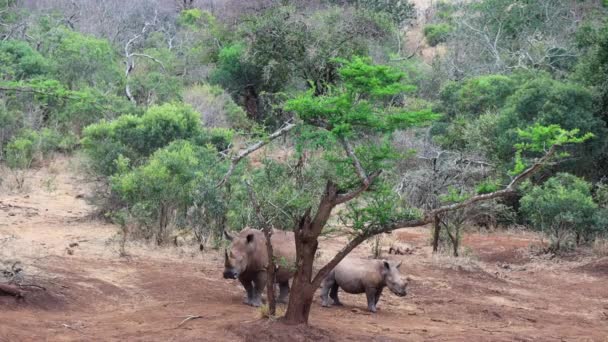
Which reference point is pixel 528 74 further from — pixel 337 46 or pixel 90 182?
pixel 90 182

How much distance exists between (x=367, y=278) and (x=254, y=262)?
1.64 metres

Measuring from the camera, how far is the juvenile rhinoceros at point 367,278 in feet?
35.3

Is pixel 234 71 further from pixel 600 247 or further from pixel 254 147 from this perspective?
pixel 254 147

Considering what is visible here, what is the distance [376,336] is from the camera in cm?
884

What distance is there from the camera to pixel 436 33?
42.2 m

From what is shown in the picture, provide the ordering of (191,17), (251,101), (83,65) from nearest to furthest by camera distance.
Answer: (83,65) → (251,101) → (191,17)

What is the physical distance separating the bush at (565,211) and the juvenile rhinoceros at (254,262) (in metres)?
7.21

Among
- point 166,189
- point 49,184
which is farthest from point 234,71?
point 166,189

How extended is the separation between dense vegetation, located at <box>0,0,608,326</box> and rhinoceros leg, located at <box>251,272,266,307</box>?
0.80m

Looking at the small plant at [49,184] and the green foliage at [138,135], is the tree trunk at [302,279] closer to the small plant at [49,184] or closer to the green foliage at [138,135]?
the green foliage at [138,135]

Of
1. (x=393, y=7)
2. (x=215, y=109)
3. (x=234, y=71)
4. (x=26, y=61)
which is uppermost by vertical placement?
(x=393, y=7)

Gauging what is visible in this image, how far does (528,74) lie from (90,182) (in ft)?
41.4

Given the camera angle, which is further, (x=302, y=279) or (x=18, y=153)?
(x=18, y=153)

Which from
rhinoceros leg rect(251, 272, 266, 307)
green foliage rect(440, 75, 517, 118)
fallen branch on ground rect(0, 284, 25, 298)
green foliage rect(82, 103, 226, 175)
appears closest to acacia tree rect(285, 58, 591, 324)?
rhinoceros leg rect(251, 272, 266, 307)
